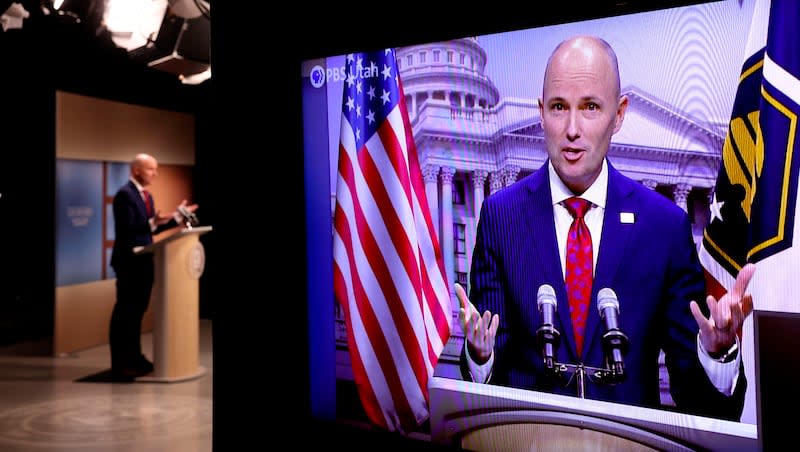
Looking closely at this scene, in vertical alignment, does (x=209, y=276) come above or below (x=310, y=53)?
below

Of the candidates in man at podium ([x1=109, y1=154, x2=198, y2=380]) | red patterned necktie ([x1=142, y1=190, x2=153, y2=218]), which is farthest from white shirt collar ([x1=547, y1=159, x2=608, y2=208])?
red patterned necktie ([x1=142, y1=190, x2=153, y2=218])

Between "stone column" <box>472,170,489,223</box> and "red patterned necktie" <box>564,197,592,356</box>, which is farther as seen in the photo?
"stone column" <box>472,170,489,223</box>

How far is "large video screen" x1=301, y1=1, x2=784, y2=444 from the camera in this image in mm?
1887

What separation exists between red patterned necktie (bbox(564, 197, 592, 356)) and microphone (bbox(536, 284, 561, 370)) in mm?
55

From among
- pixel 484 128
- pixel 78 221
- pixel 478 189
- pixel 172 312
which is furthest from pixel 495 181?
pixel 78 221

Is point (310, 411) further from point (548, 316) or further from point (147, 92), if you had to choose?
point (147, 92)

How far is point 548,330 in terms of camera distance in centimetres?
215

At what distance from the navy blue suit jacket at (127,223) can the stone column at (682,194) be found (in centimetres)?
463

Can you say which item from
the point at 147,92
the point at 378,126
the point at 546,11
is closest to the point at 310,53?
the point at 378,126

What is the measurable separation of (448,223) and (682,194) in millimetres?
761

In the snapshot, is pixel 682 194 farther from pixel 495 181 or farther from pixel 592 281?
pixel 495 181

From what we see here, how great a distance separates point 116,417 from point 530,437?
10.3ft

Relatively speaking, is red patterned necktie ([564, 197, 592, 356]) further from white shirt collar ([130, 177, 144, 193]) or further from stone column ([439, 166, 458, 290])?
white shirt collar ([130, 177, 144, 193])

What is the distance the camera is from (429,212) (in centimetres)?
244
